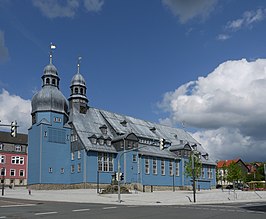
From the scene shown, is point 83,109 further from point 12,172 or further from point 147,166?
point 12,172

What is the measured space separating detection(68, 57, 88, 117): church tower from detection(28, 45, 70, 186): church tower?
413 centimetres

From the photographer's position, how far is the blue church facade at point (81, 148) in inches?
2421

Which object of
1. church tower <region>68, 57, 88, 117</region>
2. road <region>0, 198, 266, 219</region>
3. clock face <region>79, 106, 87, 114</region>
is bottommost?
road <region>0, 198, 266, 219</region>

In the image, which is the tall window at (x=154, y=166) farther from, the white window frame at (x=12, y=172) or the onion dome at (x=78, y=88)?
the white window frame at (x=12, y=172)

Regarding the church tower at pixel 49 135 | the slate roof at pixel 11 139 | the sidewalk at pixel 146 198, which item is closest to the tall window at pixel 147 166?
the church tower at pixel 49 135

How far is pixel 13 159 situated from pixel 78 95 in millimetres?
29707

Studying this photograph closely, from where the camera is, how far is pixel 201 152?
88500mm

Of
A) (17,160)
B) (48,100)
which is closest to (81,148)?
(48,100)

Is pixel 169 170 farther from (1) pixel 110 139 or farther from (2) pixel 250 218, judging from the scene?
(2) pixel 250 218

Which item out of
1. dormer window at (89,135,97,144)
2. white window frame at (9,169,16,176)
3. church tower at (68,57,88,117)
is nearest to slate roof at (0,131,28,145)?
white window frame at (9,169,16,176)

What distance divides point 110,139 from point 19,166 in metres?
32.6

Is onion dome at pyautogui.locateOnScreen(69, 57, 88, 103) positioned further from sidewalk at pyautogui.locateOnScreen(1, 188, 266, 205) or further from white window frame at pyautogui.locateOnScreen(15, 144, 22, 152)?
white window frame at pyautogui.locateOnScreen(15, 144, 22, 152)

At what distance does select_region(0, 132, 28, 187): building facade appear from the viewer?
85.9 m

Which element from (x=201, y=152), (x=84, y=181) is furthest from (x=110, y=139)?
(x=201, y=152)
